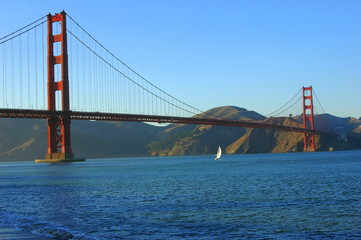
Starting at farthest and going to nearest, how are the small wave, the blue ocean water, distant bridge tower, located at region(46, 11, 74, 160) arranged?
1. distant bridge tower, located at region(46, 11, 74, 160)
2. the blue ocean water
3. the small wave

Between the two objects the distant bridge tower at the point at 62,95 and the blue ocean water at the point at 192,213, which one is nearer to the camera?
the blue ocean water at the point at 192,213

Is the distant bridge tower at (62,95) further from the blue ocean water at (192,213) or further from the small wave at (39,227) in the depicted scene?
the small wave at (39,227)

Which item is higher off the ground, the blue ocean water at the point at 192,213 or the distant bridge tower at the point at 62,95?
the distant bridge tower at the point at 62,95

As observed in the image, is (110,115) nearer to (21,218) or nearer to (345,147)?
(21,218)

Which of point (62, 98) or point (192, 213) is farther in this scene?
point (62, 98)

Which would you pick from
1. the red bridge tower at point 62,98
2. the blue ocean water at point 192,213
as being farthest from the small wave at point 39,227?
the red bridge tower at point 62,98

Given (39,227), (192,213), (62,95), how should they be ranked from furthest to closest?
(62,95) → (192,213) → (39,227)

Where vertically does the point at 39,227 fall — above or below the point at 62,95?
below

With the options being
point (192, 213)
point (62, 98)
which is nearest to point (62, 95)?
point (62, 98)

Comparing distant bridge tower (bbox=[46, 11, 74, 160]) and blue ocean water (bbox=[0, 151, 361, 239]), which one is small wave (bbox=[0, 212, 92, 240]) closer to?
blue ocean water (bbox=[0, 151, 361, 239])

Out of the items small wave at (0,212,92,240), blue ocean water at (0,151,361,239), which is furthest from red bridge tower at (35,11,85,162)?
small wave at (0,212,92,240)

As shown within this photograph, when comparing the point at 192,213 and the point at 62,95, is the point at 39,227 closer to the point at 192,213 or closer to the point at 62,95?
the point at 192,213
